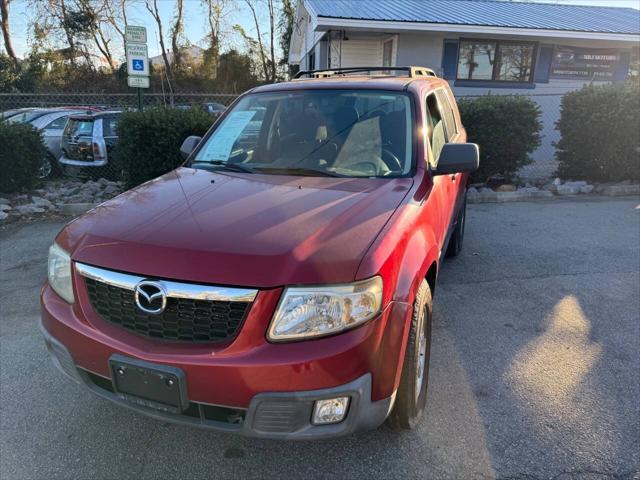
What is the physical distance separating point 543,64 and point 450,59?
2.55 metres

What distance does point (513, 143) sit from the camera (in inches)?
332

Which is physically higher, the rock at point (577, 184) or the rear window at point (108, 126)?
the rear window at point (108, 126)

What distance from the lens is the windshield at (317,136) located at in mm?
3141

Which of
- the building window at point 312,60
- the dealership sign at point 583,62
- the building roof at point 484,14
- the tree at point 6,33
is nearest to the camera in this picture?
the building roof at point 484,14

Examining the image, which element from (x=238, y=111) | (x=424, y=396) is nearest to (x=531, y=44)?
(x=238, y=111)

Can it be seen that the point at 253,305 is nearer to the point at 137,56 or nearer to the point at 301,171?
the point at 301,171

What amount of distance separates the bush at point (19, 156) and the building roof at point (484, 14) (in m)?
6.48

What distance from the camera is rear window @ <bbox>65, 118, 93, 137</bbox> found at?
910 centimetres

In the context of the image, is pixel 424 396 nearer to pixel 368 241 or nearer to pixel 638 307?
pixel 368 241

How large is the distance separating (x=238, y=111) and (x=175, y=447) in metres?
2.53

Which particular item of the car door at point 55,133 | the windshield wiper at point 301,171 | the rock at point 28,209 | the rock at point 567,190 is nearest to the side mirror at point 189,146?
the windshield wiper at point 301,171

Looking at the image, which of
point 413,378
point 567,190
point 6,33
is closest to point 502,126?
point 567,190

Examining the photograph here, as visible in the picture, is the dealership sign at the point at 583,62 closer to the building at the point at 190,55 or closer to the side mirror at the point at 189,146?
the side mirror at the point at 189,146

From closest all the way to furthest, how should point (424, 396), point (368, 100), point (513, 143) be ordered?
point (424, 396) → point (368, 100) → point (513, 143)
